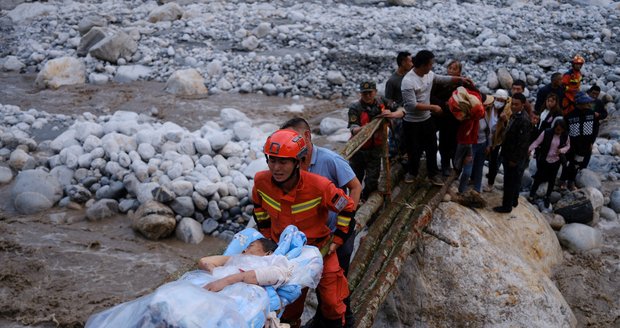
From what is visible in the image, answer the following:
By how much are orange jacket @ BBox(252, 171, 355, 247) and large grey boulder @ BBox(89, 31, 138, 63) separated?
10.9 metres

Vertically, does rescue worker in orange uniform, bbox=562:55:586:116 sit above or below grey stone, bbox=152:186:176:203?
above

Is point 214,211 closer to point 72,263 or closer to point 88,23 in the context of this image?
point 72,263

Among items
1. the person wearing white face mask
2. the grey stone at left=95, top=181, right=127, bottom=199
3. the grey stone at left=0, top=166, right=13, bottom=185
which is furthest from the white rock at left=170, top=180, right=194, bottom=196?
the person wearing white face mask

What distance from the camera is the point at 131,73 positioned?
40.6 feet

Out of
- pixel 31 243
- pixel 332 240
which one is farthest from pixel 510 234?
pixel 31 243

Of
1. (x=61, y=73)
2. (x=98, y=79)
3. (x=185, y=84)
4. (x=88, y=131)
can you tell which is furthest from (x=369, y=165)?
(x=61, y=73)

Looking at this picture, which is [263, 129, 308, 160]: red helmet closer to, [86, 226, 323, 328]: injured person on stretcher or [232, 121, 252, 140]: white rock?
[86, 226, 323, 328]: injured person on stretcher

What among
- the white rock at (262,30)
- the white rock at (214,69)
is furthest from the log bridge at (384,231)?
the white rock at (262,30)

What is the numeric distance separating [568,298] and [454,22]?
974 cm

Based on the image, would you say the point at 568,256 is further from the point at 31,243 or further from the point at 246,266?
the point at 31,243

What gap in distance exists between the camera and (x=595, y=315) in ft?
17.0

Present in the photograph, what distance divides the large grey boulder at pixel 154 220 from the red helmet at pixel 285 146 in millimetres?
4362

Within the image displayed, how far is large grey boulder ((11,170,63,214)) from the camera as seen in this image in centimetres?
714

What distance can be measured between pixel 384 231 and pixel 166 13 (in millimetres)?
12407
